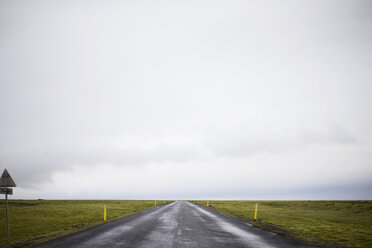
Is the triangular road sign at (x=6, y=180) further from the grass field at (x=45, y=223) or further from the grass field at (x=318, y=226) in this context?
the grass field at (x=318, y=226)

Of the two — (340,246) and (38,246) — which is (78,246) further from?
(340,246)

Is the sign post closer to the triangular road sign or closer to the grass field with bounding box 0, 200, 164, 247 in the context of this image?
the triangular road sign

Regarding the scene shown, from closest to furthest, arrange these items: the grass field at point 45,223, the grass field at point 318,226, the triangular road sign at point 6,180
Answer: the triangular road sign at point 6,180 → the grass field at point 318,226 → the grass field at point 45,223

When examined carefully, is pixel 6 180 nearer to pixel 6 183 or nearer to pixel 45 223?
pixel 6 183

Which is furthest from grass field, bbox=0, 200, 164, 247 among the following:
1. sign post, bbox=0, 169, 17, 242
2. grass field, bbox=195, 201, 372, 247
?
grass field, bbox=195, 201, 372, 247

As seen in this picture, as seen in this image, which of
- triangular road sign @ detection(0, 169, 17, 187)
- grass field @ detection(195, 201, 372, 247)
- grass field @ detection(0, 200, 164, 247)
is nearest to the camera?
triangular road sign @ detection(0, 169, 17, 187)

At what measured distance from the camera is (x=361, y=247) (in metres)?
8.98

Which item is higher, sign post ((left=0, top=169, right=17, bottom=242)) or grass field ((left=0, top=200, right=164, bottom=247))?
sign post ((left=0, top=169, right=17, bottom=242))

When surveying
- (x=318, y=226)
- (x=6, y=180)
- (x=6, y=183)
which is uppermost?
(x=6, y=180)

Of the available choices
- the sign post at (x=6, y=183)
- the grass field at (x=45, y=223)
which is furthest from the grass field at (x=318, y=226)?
the sign post at (x=6, y=183)

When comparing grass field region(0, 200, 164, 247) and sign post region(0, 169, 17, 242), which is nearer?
sign post region(0, 169, 17, 242)

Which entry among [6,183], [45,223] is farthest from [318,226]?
[45,223]

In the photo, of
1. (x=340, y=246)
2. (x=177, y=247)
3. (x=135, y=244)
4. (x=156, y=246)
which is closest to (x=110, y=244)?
(x=135, y=244)

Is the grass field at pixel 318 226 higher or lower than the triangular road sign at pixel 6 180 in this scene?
lower
